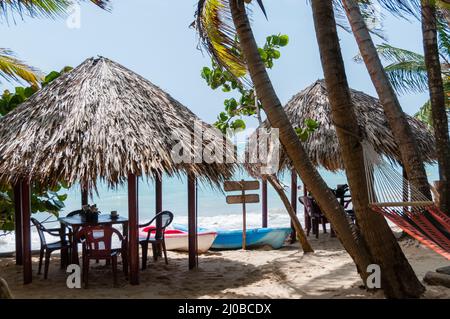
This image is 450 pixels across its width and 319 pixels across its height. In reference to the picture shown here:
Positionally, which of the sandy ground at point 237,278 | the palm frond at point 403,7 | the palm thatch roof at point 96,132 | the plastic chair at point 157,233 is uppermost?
the palm frond at point 403,7

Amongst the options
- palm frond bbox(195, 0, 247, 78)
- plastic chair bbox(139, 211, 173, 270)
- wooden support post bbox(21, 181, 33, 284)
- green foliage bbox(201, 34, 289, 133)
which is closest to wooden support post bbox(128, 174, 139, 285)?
plastic chair bbox(139, 211, 173, 270)

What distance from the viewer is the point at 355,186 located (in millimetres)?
3758

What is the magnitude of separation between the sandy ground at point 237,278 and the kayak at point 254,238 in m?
0.64

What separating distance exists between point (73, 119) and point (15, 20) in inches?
60.5

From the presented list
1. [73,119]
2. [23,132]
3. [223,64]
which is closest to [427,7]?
[223,64]

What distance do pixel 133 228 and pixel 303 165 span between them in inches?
63.5

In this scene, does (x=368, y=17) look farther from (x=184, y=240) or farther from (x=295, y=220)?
(x=184, y=240)

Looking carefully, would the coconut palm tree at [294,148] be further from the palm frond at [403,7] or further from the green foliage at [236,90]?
the green foliage at [236,90]

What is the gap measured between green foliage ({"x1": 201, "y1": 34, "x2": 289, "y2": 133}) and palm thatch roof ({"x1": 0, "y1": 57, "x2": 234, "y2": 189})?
2.35m

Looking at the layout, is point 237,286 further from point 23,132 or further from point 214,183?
point 23,132

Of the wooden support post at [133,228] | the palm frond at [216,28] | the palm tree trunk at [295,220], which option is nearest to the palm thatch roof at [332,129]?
the palm tree trunk at [295,220]

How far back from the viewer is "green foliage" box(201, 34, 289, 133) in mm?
7805

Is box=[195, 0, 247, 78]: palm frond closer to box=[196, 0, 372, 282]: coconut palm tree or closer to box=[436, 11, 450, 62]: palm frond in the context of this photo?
box=[196, 0, 372, 282]: coconut palm tree

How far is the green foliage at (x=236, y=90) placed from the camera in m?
7.80
